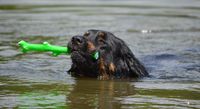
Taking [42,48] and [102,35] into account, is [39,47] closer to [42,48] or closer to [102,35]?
[42,48]

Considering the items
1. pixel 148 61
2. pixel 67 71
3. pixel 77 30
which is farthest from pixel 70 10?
pixel 67 71

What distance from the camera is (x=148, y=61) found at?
1076 cm

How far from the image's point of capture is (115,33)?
13742mm

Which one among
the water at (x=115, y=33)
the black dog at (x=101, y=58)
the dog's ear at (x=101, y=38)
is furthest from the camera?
the dog's ear at (x=101, y=38)

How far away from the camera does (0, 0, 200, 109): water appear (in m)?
6.68

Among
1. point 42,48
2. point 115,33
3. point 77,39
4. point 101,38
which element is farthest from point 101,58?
point 115,33

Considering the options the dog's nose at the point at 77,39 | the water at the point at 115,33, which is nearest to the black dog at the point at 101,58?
the dog's nose at the point at 77,39

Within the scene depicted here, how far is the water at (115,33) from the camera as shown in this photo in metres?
6.68

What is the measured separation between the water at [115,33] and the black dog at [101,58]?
0.20 meters

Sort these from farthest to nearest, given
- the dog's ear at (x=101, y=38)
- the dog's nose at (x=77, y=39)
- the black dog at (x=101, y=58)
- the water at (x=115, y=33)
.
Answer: the dog's ear at (x=101, y=38)
the black dog at (x=101, y=58)
the dog's nose at (x=77, y=39)
the water at (x=115, y=33)

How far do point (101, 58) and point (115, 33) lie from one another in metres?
5.31

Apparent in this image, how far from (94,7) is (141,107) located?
13261 millimetres

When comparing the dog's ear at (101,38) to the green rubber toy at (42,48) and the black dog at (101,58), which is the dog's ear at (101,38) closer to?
the black dog at (101,58)

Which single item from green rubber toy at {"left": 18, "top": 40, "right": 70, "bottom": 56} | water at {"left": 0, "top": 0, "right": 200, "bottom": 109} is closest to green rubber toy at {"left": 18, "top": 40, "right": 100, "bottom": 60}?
green rubber toy at {"left": 18, "top": 40, "right": 70, "bottom": 56}
